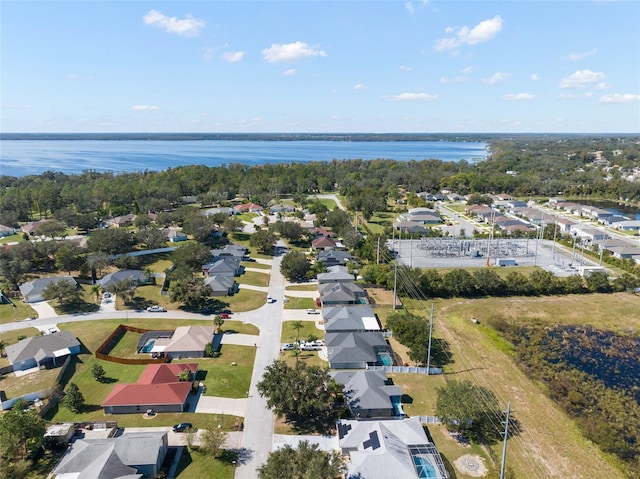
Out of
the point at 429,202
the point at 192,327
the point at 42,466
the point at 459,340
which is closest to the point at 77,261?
the point at 192,327

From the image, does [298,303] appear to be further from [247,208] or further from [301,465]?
[247,208]

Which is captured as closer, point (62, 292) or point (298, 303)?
point (62, 292)

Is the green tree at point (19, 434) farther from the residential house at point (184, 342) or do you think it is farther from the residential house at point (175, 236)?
the residential house at point (175, 236)

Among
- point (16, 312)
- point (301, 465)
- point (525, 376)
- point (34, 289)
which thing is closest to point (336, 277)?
point (525, 376)

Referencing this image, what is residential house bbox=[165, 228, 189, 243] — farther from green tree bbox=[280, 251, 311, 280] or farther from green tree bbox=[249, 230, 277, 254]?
green tree bbox=[280, 251, 311, 280]

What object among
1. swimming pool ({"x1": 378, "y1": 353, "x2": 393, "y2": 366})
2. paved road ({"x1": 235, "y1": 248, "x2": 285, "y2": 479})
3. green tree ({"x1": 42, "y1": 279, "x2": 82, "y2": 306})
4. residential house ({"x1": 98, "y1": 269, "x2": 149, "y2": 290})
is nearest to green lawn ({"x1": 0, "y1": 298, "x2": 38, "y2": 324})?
green tree ({"x1": 42, "y1": 279, "x2": 82, "y2": 306})

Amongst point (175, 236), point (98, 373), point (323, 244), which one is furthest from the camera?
point (175, 236)

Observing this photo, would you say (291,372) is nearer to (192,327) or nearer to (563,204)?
(192,327)
